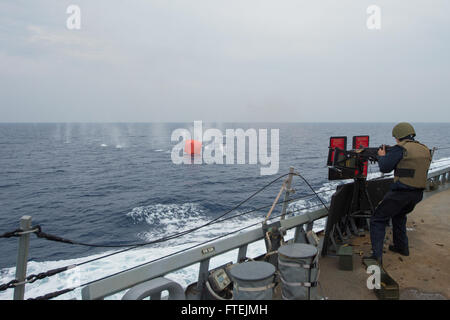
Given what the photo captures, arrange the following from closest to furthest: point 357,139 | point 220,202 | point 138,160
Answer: point 357,139
point 220,202
point 138,160

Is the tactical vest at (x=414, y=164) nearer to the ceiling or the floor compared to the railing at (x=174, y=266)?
nearer to the ceiling

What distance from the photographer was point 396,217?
4.96m

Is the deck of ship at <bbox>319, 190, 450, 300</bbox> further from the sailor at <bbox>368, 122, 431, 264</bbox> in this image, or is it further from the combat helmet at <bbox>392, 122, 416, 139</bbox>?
the combat helmet at <bbox>392, 122, 416, 139</bbox>

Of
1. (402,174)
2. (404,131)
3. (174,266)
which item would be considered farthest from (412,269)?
(174,266)

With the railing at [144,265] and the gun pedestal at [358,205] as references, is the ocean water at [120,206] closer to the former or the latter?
the gun pedestal at [358,205]

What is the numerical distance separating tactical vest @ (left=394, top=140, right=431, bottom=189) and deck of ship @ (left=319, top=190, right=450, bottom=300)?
4.10ft

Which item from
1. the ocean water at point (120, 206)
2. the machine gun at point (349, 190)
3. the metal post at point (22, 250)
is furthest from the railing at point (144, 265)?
the ocean water at point (120, 206)

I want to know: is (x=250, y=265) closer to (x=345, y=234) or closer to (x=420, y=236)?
(x=345, y=234)

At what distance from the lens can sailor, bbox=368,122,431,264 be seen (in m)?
4.43

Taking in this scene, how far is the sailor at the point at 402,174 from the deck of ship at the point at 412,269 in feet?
1.34

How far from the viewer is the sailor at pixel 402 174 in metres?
4.43
